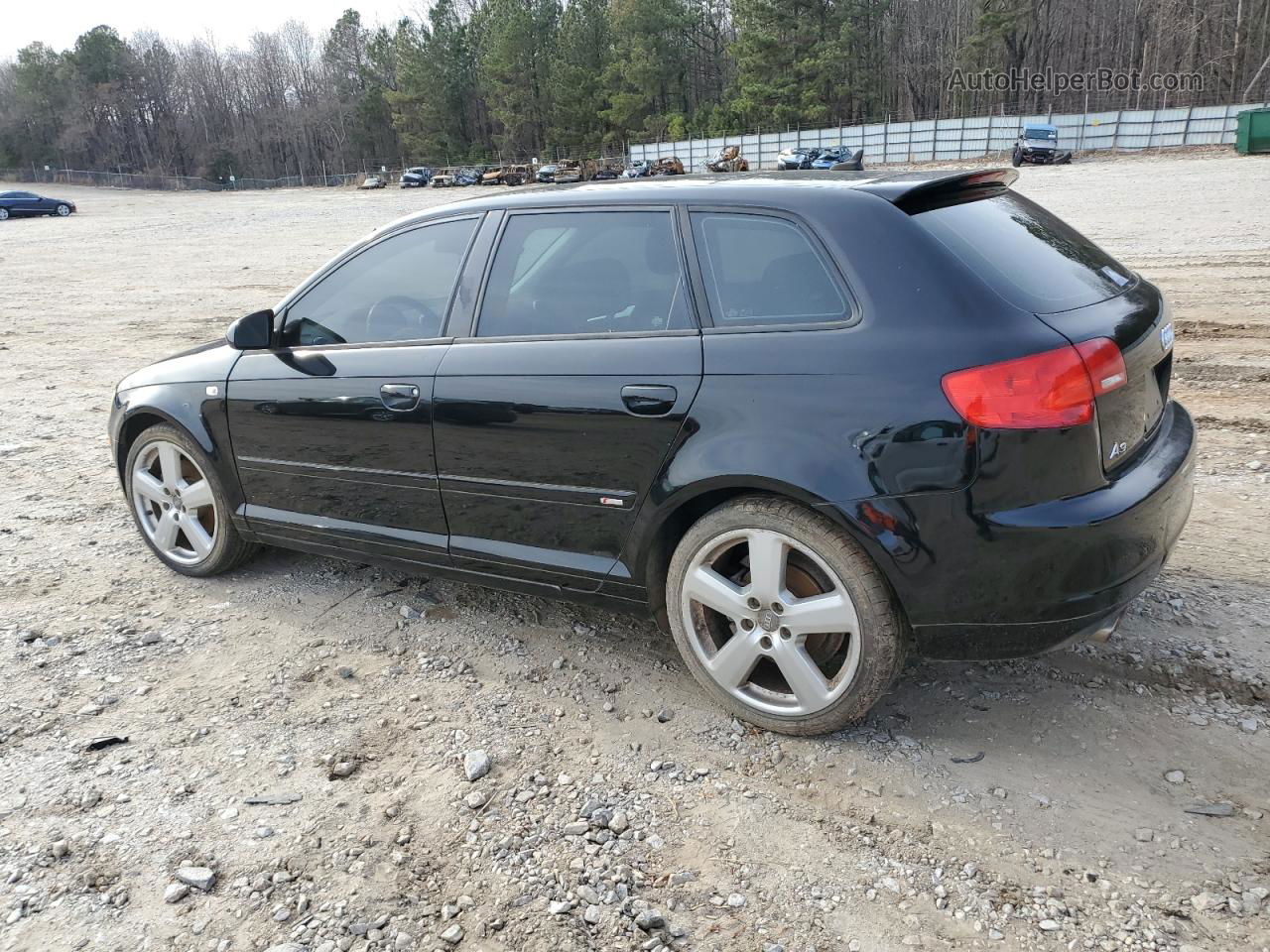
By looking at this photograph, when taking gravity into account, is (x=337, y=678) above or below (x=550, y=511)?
below

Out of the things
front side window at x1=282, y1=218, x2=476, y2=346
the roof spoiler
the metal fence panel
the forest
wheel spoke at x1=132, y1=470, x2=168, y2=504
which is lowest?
wheel spoke at x1=132, y1=470, x2=168, y2=504

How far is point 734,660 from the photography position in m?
3.16

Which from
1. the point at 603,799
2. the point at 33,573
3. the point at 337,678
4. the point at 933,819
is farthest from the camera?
the point at 33,573

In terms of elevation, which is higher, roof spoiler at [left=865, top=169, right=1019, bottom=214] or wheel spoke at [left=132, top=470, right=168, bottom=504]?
roof spoiler at [left=865, top=169, right=1019, bottom=214]

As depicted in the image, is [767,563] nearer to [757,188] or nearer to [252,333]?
[757,188]

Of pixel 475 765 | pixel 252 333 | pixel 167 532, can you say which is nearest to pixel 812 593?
pixel 475 765

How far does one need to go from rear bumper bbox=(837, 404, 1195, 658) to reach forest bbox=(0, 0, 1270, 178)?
68.3 m

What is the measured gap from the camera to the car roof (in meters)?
3.03

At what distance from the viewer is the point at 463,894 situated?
2.59 m

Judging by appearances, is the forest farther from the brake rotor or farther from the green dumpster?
the brake rotor

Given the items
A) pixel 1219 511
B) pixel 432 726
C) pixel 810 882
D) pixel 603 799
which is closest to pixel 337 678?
pixel 432 726

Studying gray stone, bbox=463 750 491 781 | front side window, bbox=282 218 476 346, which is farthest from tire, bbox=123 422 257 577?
gray stone, bbox=463 750 491 781

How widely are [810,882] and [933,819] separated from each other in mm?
441

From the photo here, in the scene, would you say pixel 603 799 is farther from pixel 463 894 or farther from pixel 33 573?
pixel 33 573
